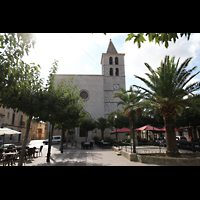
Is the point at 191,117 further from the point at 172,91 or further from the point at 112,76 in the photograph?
the point at 112,76

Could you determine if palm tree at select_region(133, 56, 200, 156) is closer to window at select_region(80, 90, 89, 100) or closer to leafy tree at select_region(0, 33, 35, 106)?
leafy tree at select_region(0, 33, 35, 106)

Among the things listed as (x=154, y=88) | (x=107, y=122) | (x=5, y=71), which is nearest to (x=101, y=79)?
(x=107, y=122)

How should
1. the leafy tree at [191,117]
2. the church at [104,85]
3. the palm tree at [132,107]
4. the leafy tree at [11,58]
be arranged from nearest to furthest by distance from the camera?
1. the leafy tree at [11,58]
2. the palm tree at [132,107]
3. the leafy tree at [191,117]
4. the church at [104,85]

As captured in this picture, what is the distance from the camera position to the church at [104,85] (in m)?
35.3

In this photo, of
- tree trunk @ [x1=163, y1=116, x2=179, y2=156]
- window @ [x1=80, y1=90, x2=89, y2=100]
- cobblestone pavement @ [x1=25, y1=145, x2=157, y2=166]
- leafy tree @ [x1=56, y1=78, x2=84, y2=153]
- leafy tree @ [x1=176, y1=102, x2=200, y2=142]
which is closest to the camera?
cobblestone pavement @ [x1=25, y1=145, x2=157, y2=166]

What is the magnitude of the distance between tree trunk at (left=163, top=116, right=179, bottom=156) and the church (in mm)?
25977

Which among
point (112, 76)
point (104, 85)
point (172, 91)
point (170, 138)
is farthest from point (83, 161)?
point (112, 76)

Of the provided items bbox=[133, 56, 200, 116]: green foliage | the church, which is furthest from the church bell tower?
bbox=[133, 56, 200, 116]: green foliage

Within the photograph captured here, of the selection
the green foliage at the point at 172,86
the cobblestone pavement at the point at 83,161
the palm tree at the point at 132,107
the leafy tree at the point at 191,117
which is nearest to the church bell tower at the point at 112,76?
the leafy tree at the point at 191,117

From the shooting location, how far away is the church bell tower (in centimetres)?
Answer: 3616

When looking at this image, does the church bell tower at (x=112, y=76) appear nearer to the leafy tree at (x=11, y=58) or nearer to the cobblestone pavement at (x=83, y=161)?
the cobblestone pavement at (x=83, y=161)

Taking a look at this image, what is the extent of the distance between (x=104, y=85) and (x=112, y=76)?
2936 mm
